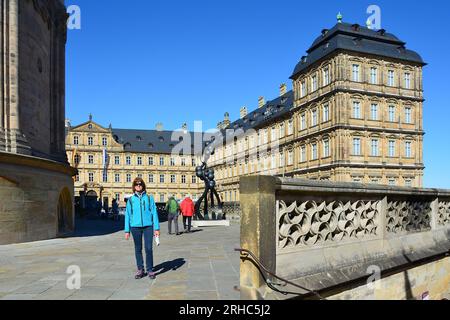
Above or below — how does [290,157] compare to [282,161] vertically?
above

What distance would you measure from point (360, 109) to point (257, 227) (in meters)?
41.4

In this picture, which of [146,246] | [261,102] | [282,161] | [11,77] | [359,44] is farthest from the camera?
[261,102]

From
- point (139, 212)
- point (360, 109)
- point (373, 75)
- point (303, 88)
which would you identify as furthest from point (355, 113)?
point (139, 212)

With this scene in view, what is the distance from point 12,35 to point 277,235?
11.8 meters

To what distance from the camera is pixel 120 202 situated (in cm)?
7875

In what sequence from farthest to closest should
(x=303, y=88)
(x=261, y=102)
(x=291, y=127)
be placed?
(x=261, y=102) → (x=291, y=127) → (x=303, y=88)

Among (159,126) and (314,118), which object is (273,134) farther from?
(159,126)

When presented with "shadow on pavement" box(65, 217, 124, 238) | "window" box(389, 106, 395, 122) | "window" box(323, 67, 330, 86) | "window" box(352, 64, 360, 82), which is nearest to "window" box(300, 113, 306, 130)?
"window" box(323, 67, 330, 86)

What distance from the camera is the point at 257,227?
4133 millimetres

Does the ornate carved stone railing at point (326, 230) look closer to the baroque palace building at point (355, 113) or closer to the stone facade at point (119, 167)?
the baroque palace building at point (355, 113)

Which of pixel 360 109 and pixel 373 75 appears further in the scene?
pixel 373 75
